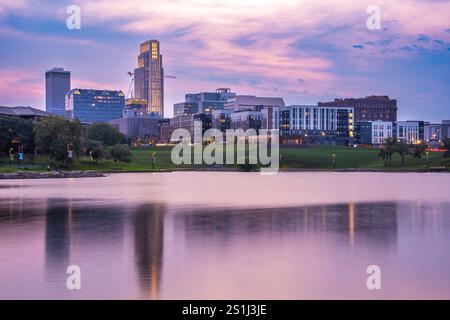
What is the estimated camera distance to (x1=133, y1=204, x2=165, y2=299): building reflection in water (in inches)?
720

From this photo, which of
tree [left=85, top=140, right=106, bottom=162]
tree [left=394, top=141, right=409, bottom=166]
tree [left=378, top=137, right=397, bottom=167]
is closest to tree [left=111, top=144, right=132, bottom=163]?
tree [left=85, top=140, right=106, bottom=162]

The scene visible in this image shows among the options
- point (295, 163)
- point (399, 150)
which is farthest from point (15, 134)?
point (399, 150)

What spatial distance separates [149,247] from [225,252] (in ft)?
12.0

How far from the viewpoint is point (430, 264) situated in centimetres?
2138

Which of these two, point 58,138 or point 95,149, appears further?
point 95,149

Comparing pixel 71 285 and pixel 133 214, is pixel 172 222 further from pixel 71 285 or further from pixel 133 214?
pixel 71 285

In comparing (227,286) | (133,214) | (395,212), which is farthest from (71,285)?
(395,212)

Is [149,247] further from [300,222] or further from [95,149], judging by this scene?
[95,149]

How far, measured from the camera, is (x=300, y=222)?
34.1 meters

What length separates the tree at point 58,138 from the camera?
5201 inches

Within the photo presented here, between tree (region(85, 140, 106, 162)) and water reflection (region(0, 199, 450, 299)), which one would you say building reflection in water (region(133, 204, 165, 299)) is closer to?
water reflection (region(0, 199, 450, 299))

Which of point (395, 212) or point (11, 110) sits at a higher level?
point (11, 110)

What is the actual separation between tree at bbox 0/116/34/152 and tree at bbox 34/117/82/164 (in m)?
6.76
